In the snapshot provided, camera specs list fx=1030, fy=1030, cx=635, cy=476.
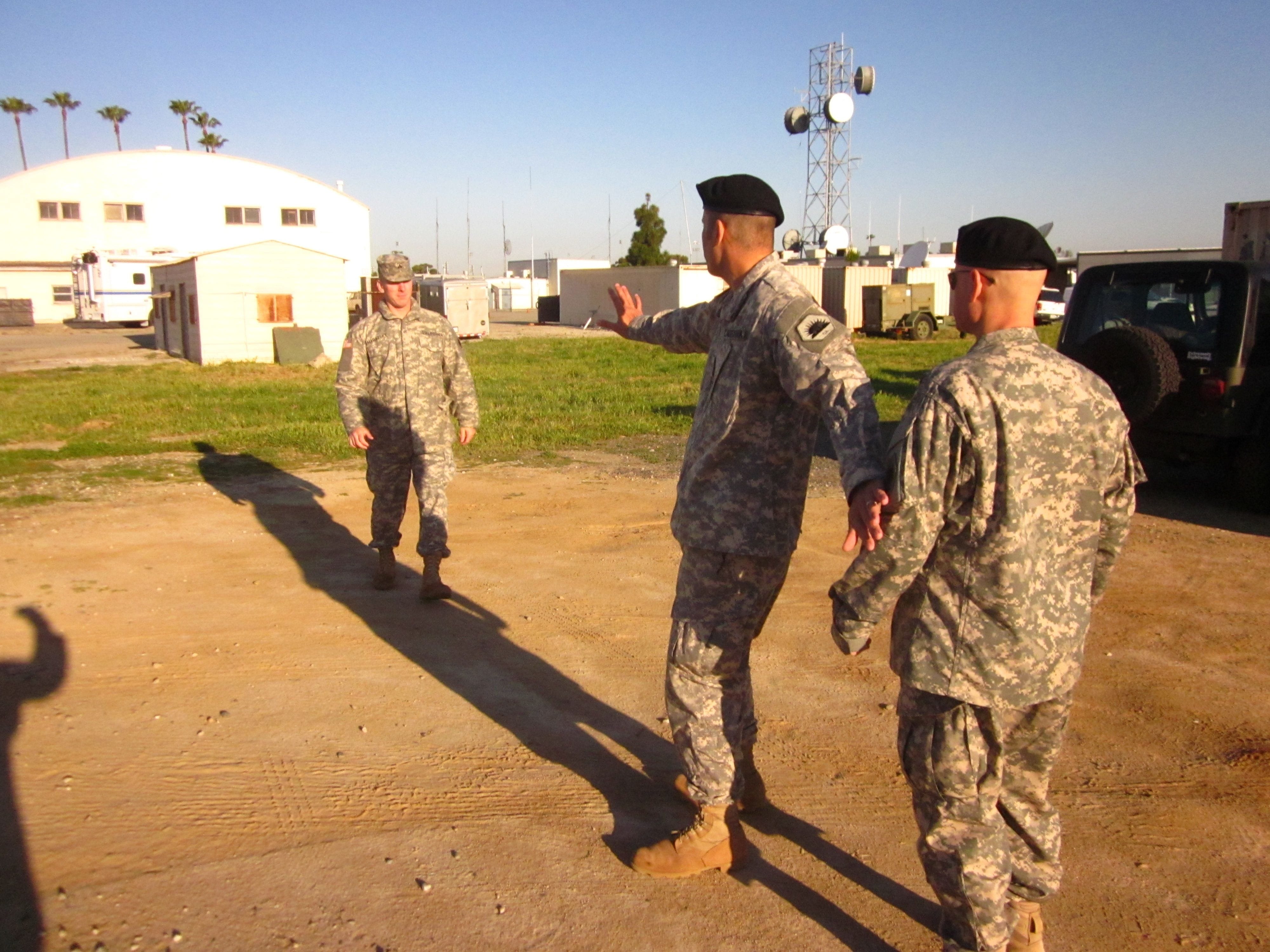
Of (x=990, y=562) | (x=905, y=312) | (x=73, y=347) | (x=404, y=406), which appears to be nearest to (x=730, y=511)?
(x=990, y=562)

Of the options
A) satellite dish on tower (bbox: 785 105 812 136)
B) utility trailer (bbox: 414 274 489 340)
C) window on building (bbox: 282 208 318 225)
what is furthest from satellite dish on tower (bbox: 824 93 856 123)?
window on building (bbox: 282 208 318 225)

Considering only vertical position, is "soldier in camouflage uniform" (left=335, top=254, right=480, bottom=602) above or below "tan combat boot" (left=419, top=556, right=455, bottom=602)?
above

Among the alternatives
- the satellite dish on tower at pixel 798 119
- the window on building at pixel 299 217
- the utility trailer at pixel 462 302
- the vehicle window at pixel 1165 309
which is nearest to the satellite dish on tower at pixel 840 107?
the satellite dish on tower at pixel 798 119

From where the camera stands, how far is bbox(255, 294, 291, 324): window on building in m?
25.1

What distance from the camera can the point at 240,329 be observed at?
24812mm

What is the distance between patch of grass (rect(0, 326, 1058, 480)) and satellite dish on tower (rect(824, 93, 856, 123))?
20.0 m

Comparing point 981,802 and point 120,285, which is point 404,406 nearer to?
point 981,802

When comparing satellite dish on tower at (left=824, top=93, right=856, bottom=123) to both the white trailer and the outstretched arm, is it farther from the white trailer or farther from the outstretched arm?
the outstretched arm

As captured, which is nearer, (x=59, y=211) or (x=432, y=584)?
(x=432, y=584)

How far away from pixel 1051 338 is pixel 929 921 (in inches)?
1134

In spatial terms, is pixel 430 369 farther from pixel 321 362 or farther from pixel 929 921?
pixel 321 362

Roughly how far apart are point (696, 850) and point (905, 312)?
33.1 m

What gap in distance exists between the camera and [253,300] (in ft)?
82.0

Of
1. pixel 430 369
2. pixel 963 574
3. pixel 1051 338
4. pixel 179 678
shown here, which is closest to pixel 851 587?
pixel 963 574
